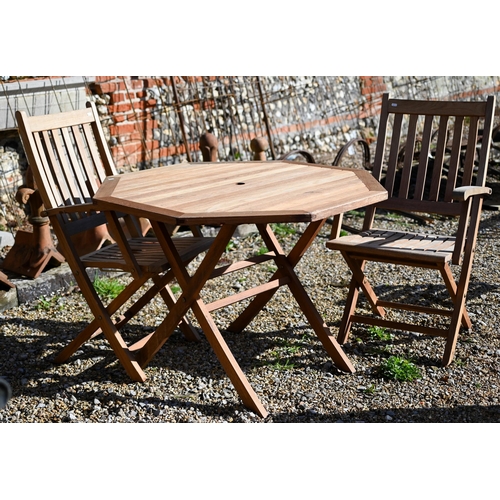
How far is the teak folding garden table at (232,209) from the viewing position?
301cm

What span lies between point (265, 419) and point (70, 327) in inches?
60.4

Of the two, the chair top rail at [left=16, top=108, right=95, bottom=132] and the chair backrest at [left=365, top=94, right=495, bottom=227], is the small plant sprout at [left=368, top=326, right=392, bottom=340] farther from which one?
the chair top rail at [left=16, top=108, right=95, bottom=132]

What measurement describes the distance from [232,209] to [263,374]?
0.96m

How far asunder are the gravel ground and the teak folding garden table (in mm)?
150

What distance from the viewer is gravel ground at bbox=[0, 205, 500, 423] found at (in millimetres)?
3256

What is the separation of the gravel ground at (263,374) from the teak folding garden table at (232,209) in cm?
15

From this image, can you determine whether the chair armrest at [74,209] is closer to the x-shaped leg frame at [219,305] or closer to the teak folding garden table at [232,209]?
the teak folding garden table at [232,209]

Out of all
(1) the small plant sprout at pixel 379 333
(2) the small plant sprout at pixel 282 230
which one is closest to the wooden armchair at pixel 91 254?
(1) the small plant sprout at pixel 379 333

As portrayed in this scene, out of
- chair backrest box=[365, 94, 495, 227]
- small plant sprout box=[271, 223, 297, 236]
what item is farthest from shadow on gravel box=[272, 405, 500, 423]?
small plant sprout box=[271, 223, 297, 236]

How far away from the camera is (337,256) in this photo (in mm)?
5422

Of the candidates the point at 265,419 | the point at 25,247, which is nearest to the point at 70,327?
the point at 25,247

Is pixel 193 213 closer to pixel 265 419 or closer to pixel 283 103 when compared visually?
pixel 265 419

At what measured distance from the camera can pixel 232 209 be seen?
10.0 feet

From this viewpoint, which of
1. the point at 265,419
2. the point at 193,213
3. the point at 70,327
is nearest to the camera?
the point at 193,213
